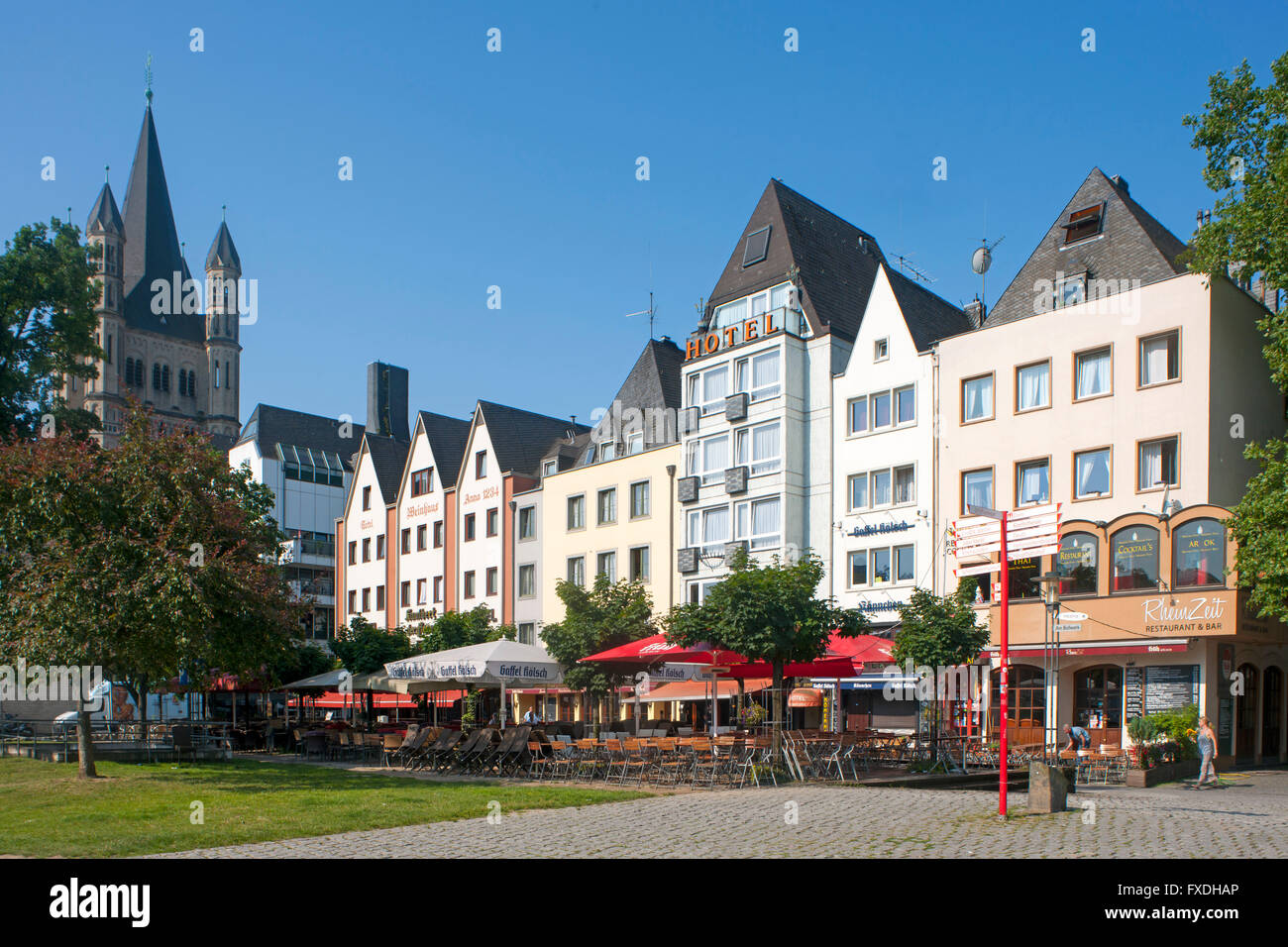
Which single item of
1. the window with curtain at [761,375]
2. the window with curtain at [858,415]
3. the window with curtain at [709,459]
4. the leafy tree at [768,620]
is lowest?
the leafy tree at [768,620]

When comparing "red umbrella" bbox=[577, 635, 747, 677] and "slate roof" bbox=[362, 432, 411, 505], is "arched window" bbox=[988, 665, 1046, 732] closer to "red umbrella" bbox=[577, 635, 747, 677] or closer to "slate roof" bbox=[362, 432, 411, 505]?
"red umbrella" bbox=[577, 635, 747, 677]

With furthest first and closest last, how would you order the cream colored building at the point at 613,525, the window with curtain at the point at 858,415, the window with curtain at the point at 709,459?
the cream colored building at the point at 613,525
the window with curtain at the point at 709,459
the window with curtain at the point at 858,415

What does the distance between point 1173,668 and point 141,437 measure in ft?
83.4

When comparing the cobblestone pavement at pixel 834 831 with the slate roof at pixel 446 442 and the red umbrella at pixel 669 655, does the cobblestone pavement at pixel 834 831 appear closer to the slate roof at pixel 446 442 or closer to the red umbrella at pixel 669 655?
the red umbrella at pixel 669 655

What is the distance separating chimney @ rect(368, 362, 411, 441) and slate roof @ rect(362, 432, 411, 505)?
10.1 m

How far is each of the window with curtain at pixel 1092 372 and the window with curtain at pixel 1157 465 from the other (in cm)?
204

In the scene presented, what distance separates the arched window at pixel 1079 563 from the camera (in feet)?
106

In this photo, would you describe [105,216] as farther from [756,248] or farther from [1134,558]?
[1134,558]

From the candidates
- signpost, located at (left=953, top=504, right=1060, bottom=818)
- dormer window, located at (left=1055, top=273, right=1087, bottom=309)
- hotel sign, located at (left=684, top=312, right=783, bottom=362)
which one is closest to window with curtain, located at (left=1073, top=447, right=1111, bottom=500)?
dormer window, located at (left=1055, top=273, right=1087, bottom=309)

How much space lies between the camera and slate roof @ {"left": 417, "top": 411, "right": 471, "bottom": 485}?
58.8m

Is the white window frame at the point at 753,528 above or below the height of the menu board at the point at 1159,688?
above

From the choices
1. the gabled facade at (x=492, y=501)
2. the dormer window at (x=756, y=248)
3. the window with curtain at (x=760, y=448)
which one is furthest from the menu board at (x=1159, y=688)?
the gabled facade at (x=492, y=501)

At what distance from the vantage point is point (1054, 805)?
16.2m
